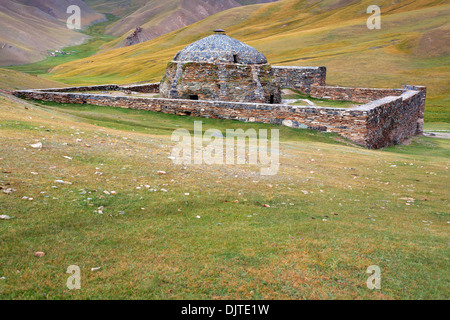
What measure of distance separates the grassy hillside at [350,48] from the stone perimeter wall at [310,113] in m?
16.8

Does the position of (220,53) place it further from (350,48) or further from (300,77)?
(350,48)

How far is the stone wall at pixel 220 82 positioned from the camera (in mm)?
25109

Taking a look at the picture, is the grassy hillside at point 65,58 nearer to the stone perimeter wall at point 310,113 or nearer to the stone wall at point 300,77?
the stone wall at point 300,77

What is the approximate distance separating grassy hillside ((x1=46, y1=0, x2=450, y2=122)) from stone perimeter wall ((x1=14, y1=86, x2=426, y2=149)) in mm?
16760

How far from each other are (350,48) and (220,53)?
4922 centimetres

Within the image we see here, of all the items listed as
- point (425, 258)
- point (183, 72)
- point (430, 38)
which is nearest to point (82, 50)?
point (430, 38)

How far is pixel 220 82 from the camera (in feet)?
82.1

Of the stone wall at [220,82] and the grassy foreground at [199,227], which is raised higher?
the stone wall at [220,82]

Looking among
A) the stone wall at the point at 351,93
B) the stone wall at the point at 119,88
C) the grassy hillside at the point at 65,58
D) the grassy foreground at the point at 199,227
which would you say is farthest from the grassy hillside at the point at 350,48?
the grassy foreground at the point at 199,227

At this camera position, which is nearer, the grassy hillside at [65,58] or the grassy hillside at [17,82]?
the grassy hillside at [17,82]

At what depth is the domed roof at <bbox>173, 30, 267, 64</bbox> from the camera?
2564 centimetres

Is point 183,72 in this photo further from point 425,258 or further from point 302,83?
point 425,258

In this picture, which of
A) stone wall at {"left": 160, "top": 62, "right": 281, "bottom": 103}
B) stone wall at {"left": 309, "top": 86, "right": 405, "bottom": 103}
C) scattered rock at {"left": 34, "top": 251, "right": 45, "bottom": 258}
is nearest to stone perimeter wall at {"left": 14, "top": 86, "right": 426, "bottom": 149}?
stone wall at {"left": 160, "top": 62, "right": 281, "bottom": 103}

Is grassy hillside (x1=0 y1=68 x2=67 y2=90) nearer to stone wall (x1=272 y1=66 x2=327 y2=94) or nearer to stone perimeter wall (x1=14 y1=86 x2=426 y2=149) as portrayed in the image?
stone perimeter wall (x1=14 y1=86 x2=426 y2=149)
